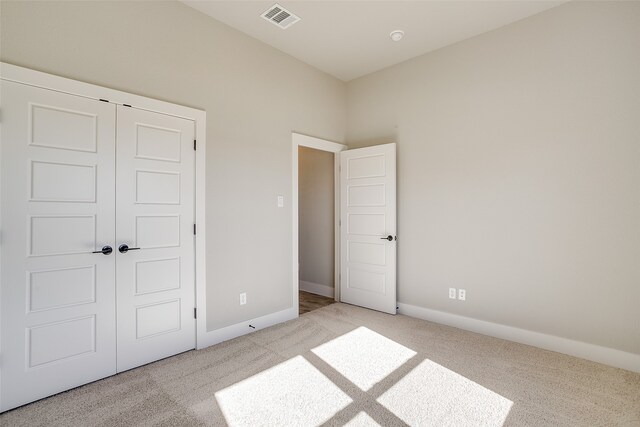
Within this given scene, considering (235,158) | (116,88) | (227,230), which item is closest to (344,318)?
(227,230)

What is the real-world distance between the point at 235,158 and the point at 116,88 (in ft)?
3.71

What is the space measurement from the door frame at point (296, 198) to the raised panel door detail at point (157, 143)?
4.62 ft

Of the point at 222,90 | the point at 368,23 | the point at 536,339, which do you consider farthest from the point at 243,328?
the point at 368,23

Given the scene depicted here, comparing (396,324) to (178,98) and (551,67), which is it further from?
(178,98)

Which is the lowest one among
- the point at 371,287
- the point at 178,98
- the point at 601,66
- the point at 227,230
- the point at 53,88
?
the point at 371,287

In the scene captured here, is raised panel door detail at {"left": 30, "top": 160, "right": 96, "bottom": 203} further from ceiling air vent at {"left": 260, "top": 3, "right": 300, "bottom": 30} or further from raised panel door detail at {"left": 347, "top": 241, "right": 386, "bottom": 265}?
raised panel door detail at {"left": 347, "top": 241, "right": 386, "bottom": 265}

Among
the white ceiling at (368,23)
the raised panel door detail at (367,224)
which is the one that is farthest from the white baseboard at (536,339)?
the white ceiling at (368,23)

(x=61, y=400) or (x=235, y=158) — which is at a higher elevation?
(x=235, y=158)

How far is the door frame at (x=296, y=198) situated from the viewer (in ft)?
12.4

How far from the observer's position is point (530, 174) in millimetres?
3002

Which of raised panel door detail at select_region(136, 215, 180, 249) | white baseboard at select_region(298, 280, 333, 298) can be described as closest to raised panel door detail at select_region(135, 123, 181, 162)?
raised panel door detail at select_region(136, 215, 180, 249)

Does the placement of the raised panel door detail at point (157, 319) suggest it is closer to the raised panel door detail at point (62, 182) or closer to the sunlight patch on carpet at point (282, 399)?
the sunlight patch on carpet at point (282, 399)

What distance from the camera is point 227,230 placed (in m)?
3.13

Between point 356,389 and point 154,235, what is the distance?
6.72ft
